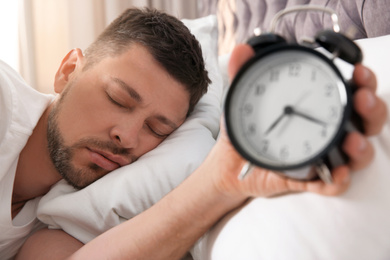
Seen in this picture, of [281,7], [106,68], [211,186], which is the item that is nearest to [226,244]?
[211,186]

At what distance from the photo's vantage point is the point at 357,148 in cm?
55

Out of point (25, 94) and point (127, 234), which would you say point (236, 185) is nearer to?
point (127, 234)

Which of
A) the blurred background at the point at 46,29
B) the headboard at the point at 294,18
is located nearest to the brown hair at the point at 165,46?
the headboard at the point at 294,18

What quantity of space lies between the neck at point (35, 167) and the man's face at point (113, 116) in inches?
3.3

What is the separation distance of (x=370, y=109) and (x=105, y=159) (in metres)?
0.90

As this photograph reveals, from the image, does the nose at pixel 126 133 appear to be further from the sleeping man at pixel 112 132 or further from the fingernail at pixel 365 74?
the fingernail at pixel 365 74

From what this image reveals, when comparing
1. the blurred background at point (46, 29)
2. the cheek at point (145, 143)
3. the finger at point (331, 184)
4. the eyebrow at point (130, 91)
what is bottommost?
the blurred background at point (46, 29)

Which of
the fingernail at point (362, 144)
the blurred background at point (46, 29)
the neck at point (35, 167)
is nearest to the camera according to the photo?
the fingernail at point (362, 144)

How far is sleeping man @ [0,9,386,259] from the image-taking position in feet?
3.01

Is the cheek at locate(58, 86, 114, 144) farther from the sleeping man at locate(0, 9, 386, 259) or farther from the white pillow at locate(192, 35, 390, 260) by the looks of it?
the white pillow at locate(192, 35, 390, 260)

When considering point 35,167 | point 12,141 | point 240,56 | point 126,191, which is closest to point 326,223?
point 240,56

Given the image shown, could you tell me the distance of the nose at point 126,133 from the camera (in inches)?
48.3

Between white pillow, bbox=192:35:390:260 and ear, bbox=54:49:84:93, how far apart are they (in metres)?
1.00

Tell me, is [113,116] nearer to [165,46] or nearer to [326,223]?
[165,46]
